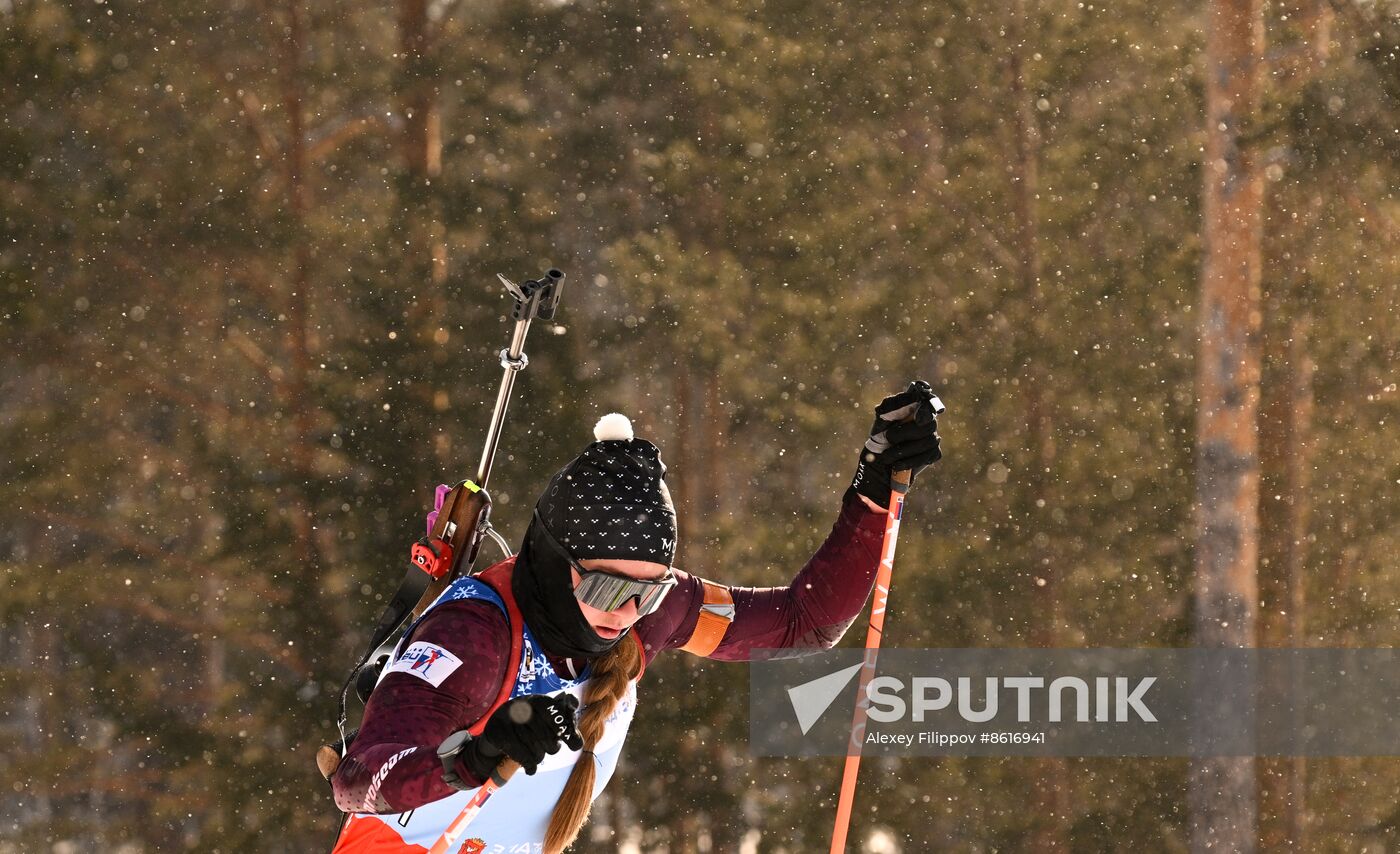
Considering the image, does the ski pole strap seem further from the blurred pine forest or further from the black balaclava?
the blurred pine forest

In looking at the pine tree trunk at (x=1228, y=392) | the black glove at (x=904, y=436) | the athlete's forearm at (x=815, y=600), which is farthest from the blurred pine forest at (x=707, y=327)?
the black glove at (x=904, y=436)

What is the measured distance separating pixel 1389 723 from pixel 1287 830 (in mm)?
1382

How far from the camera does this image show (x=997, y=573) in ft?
40.2

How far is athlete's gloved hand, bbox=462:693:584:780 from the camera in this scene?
256 cm

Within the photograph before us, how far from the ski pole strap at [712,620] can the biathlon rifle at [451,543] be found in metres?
0.57

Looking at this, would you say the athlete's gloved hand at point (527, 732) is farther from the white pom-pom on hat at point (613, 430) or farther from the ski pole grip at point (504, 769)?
the white pom-pom on hat at point (613, 430)

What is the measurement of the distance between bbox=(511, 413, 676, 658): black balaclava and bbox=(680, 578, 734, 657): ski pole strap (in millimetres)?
523

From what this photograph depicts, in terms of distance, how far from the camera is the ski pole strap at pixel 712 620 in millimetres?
3869

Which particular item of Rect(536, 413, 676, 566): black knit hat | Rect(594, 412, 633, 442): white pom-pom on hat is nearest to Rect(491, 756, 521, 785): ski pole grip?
Rect(536, 413, 676, 566): black knit hat

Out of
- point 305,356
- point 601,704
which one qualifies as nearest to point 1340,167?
point 305,356

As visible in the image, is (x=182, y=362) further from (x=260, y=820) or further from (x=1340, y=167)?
(x=1340, y=167)

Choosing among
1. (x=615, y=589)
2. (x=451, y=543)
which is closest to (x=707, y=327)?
(x=451, y=543)

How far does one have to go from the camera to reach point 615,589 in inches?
126

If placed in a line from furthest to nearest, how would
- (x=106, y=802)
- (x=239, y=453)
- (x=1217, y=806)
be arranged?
→ (x=106, y=802) → (x=239, y=453) → (x=1217, y=806)
